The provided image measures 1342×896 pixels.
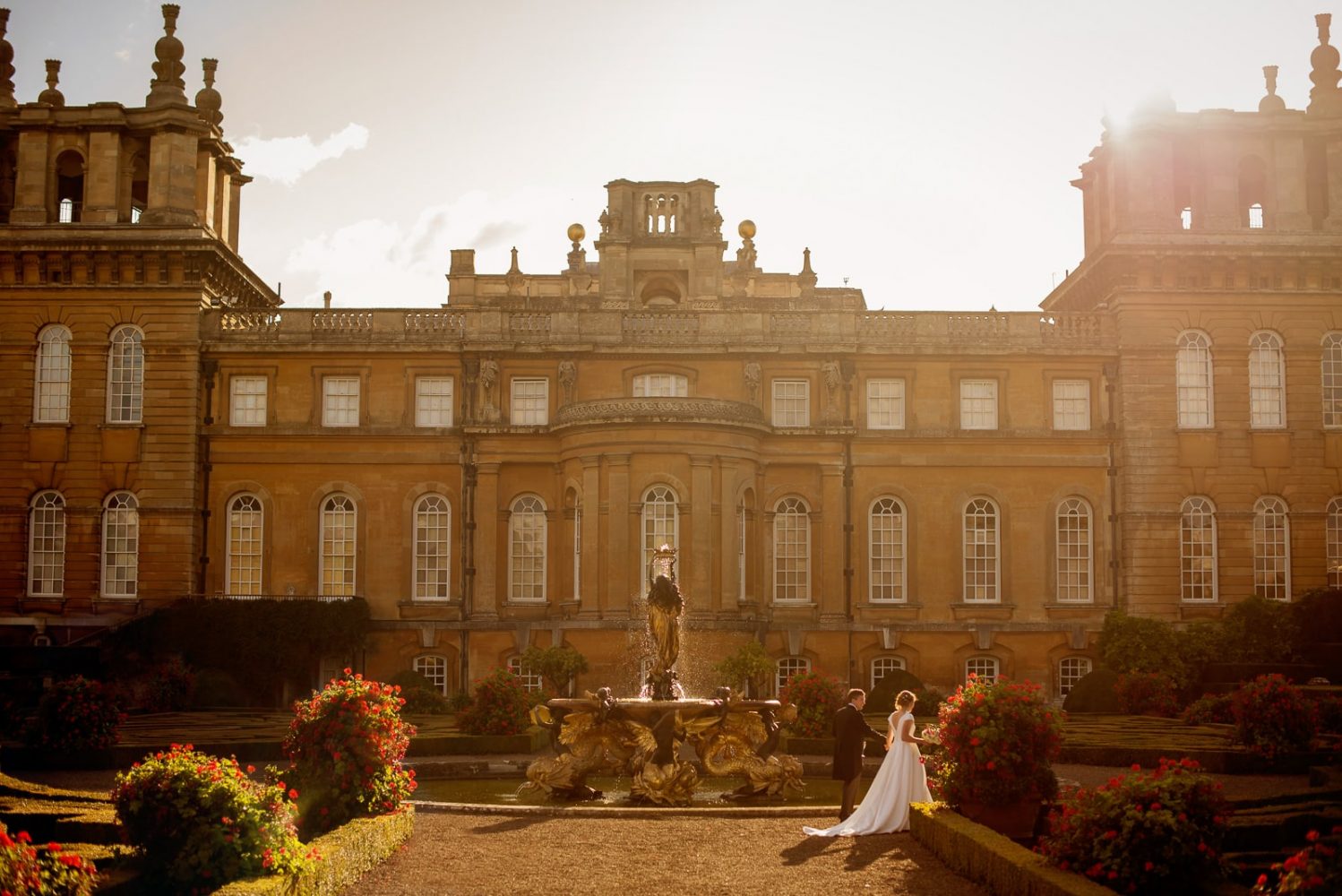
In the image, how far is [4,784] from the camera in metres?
18.0

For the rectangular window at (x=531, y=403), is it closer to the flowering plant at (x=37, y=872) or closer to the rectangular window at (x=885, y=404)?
the rectangular window at (x=885, y=404)

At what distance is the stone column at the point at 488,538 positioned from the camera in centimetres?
3819

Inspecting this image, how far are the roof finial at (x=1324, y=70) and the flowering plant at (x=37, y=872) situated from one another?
38.1 m

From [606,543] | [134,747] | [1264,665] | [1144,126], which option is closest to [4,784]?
[134,747]

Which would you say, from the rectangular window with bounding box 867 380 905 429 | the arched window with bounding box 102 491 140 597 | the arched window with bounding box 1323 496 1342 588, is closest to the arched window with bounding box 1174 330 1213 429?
the arched window with bounding box 1323 496 1342 588

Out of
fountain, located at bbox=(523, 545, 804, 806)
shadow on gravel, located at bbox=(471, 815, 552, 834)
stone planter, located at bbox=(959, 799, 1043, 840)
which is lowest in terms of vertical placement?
shadow on gravel, located at bbox=(471, 815, 552, 834)

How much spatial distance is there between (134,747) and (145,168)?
22205 millimetres

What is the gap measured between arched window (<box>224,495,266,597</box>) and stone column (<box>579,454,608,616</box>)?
880 cm

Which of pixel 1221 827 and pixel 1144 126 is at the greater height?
pixel 1144 126

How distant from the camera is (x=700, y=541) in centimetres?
3547

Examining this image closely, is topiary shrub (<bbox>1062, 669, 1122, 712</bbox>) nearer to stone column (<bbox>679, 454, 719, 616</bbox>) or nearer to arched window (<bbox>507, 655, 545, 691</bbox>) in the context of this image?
stone column (<bbox>679, 454, 719, 616</bbox>)

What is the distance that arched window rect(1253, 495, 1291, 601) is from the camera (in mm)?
37750

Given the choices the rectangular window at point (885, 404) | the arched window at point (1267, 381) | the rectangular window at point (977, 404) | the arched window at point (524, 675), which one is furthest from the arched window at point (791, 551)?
the arched window at point (1267, 381)

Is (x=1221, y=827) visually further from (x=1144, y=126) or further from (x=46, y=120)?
(x=46, y=120)
